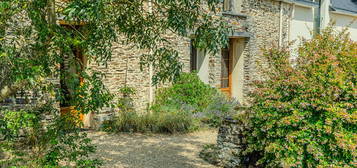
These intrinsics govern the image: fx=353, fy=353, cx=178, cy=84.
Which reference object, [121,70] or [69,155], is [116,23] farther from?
[121,70]

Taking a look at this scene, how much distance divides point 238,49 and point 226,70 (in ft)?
2.73

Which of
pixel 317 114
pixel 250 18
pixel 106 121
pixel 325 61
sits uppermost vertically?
pixel 250 18

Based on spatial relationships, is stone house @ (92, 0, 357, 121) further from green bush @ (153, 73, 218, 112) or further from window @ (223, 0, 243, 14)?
green bush @ (153, 73, 218, 112)

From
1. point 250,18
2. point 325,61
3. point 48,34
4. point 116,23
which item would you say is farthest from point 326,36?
point 250,18

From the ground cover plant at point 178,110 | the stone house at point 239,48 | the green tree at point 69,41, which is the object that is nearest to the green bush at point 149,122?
the ground cover plant at point 178,110

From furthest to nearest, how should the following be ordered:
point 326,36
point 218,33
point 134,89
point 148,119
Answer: point 134,89 → point 148,119 → point 326,36 → point 218,33

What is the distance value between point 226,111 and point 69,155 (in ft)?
19.1

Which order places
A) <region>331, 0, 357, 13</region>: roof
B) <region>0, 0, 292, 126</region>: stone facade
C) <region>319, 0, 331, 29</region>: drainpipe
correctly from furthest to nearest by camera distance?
A: <region>331, 0, 357, 13</region>: roof < <region>319, 0, 331, 29</region>: drainpipe < <region>0, 0, 292, 126</region>: stone facade

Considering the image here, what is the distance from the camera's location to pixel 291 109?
13.0 feet

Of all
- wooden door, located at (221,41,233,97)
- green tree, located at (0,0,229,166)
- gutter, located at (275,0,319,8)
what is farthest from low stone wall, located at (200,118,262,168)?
gutter, located at (275,0,319,8)

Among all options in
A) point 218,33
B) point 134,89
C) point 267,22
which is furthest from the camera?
point 267,22

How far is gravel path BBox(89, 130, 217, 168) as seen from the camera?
18.1ft

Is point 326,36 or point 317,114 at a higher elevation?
point 326,36

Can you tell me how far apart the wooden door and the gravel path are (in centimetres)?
430
